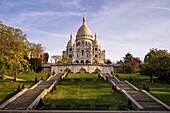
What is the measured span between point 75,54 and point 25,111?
253 ft

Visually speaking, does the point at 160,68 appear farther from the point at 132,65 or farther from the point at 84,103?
the point at 132,65

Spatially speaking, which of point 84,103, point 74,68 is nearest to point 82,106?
point 84,103

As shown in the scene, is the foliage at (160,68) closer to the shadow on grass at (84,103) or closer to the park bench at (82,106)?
the shadow on grass at (84,103)

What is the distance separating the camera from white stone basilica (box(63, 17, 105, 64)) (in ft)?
306

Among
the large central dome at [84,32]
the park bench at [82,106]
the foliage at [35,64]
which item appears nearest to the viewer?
the park bench at [82,106]

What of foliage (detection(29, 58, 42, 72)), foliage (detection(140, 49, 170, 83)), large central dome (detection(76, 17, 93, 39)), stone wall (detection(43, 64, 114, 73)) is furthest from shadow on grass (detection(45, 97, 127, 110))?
large central dome (detection(76, 17, 93, 39))

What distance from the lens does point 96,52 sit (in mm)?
100562

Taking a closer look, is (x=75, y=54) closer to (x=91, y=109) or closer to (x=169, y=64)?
(x=169, y=64)

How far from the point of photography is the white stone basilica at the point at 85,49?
306ft

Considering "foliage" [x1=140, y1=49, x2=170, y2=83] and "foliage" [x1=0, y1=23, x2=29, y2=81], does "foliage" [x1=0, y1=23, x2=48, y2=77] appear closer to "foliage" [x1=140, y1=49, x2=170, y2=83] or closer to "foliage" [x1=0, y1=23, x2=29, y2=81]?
"foliage" [x1=0, y1=23, x2=29, y2=81]

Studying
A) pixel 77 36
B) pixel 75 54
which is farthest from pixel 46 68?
pixel 77 36

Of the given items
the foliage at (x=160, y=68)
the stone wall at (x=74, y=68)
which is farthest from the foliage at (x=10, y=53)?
the stone wall at (x=74, y=68)

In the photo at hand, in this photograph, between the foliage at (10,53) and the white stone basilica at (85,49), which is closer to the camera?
the foliage at (10,53)

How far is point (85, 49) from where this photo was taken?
9400 cm
